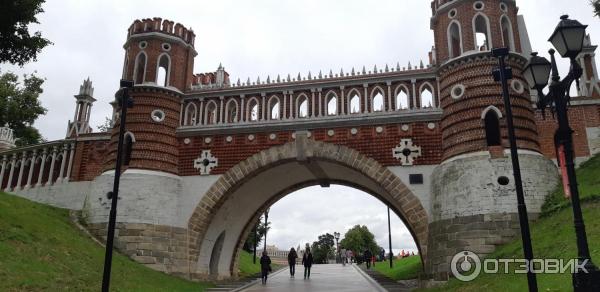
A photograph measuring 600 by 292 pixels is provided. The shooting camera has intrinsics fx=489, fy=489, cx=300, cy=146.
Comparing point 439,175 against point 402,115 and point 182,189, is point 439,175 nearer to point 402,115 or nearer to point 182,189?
point 402,115

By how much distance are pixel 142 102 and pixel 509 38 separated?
1384 centimetres

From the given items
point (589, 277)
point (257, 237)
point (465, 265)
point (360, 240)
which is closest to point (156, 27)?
point (465, 265)

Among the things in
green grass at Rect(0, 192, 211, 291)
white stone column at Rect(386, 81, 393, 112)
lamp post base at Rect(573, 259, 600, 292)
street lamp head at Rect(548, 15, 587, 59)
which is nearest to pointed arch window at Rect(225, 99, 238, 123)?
white stone column at Rect(386, 81, 393, 112)

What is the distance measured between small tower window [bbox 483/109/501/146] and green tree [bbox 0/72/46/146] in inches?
816

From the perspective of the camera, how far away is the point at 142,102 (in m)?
19.2

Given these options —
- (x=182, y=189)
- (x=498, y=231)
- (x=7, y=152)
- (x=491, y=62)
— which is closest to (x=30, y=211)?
(x=182, y=189)

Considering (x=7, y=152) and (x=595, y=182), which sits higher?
(x=7, y=152)

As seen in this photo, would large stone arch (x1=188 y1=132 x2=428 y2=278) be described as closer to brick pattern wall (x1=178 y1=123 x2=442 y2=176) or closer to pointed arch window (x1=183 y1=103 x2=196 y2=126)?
brick pattern wall (x1=178 y1=123 x2=442 y2=176)

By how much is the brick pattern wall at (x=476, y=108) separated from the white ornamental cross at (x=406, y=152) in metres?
0.99

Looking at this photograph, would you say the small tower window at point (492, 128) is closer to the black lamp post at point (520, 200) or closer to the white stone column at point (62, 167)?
the black lamp post at point (520, 200)

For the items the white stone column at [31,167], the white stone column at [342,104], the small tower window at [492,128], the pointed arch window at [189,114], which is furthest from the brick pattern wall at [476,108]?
the white stone column at [31,167]

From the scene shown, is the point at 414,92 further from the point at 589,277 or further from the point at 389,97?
the point at 589,277

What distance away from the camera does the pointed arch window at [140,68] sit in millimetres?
19875

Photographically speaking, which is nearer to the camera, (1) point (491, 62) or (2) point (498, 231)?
(2) point (498, 231)
